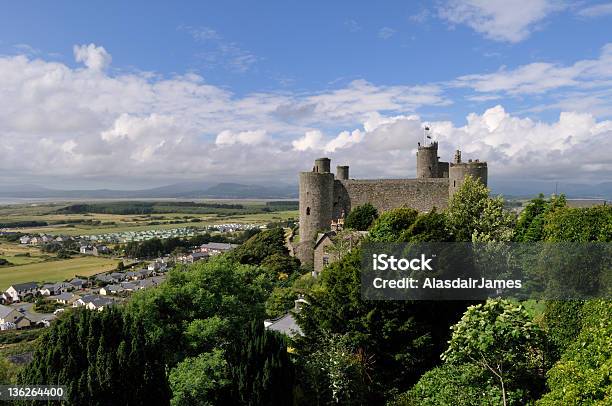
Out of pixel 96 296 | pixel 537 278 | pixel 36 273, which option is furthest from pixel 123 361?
pixel 36 273

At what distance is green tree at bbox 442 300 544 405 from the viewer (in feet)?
33.1

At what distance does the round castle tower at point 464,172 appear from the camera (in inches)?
1206

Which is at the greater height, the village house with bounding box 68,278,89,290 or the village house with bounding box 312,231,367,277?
the village house with bounding box 312,231,367,277

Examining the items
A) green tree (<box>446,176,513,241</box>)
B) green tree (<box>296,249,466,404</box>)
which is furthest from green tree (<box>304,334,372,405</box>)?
green tree (<box>446,176,513,241</box>)

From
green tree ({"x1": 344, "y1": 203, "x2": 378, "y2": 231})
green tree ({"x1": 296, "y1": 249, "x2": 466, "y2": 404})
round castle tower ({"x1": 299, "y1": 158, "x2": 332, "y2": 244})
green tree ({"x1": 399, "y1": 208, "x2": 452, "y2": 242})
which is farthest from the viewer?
round castle tower ({"x1": 299, "y1": 158, "x2": 332, "y2": 244})

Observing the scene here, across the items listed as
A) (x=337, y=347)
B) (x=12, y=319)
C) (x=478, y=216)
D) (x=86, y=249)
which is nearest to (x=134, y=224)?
(x=86, y=249)

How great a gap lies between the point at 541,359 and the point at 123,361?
1029cm

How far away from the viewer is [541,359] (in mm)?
11266

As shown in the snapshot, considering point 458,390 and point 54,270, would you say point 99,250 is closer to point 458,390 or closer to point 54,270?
point 54,270

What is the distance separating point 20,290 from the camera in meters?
65.6

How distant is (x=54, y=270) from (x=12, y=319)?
31552 mm

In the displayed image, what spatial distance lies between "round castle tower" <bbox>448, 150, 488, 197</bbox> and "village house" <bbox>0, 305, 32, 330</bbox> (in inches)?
2005

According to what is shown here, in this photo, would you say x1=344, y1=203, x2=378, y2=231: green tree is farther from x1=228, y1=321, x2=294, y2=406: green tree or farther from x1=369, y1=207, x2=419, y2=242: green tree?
x1=228, y1=321, x2=294, y2=406: green tree

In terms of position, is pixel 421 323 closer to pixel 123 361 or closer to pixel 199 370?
pixel 199 370
